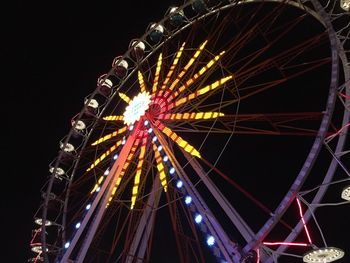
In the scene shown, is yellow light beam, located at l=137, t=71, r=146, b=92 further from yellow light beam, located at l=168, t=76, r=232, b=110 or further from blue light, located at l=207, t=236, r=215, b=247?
blue light, located at l=207, t=236, r=215, b=247

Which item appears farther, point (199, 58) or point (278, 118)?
point (199, 58)

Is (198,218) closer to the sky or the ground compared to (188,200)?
closer to the ground

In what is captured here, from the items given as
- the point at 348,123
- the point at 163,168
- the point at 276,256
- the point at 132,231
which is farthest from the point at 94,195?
the point at 348,123

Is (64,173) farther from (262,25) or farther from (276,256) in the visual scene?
(276,256)

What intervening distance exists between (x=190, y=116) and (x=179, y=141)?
684 mm

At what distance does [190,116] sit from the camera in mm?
9805

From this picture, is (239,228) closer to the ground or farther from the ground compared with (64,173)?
closer to the ground

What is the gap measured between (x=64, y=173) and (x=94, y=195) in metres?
3.02

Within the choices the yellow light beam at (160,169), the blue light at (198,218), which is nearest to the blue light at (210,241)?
the blue light at (198,218)

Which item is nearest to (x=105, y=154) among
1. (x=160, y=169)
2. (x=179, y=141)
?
(x=160, y=169)

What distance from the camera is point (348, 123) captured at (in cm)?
809

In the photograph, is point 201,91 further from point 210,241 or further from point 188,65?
point 210,241

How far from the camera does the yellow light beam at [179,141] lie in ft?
29.4

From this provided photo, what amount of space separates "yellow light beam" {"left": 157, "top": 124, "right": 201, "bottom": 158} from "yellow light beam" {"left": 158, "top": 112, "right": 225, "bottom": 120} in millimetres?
290
